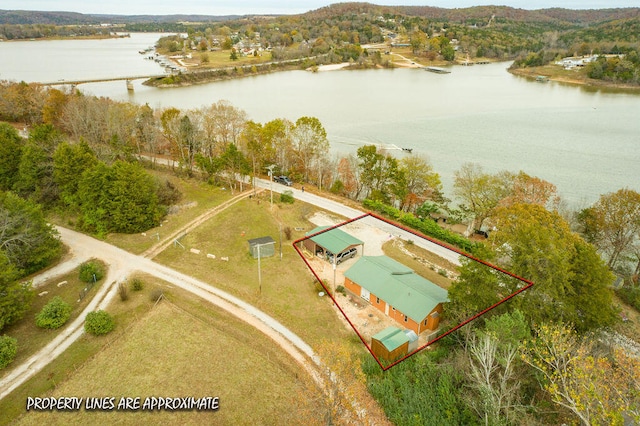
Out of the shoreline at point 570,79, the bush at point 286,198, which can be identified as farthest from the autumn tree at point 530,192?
the shoreline at point 570,79

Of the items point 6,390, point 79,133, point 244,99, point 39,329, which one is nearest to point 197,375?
point 6,390

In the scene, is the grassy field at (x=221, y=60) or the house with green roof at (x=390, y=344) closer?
the house with green roof at (x=390, y=344)

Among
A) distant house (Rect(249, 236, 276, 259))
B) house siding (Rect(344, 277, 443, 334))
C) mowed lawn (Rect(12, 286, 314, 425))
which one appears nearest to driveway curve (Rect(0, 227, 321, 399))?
mowed lawn (Rect(12, 286, 314, 425))

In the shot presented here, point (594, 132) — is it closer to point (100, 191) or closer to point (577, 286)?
point (577, 286)

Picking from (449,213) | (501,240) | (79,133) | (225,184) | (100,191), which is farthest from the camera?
(79,133)

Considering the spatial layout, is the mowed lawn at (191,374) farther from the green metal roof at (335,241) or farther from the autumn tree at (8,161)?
the autumn tree at (8,161)

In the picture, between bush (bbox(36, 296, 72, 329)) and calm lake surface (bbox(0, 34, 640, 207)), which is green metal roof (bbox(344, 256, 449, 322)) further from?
calm lake surface (bbox(0, 34, 640, 207))

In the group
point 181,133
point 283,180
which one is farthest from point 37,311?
point 283,180
